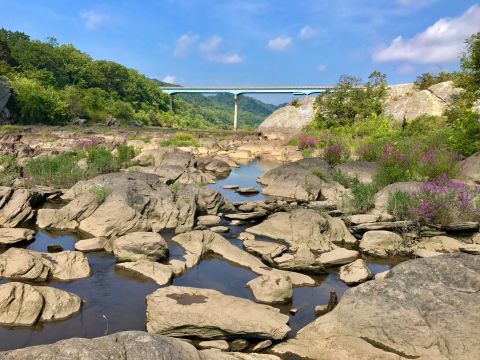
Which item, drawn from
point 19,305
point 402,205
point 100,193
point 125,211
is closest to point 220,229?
point 125,211

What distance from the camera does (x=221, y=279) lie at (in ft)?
30.0

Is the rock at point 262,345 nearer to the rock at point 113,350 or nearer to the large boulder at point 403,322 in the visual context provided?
the large boulder at point 403,322

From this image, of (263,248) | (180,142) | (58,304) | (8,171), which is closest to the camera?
(58,304)

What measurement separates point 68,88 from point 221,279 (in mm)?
70999

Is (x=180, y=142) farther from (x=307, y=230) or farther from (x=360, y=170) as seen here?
(x=307, y=230)

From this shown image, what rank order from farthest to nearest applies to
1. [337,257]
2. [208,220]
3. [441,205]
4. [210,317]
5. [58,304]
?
1. [208,220]
2. [441,205]
3. [337,257]
4. [58,304]
5. [210,317]

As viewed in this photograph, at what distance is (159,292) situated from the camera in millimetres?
7535

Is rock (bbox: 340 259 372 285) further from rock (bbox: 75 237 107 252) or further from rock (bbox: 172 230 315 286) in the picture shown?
rock (bbox: 75 237 107 252)

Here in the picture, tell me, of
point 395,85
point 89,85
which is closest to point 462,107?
point 395,85

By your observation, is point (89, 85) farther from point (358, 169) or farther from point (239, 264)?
point (239, 264)

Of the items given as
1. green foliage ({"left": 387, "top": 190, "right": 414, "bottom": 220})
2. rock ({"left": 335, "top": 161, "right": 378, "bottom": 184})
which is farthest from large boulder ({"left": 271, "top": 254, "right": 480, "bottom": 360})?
rock ({"left": 335, "top": 161, "right": 378, "bottom": 184})

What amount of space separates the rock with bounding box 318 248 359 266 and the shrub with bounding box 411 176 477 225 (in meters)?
2.78

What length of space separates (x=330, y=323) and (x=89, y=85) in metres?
86.4

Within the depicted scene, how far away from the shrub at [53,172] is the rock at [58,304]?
34.9ft
